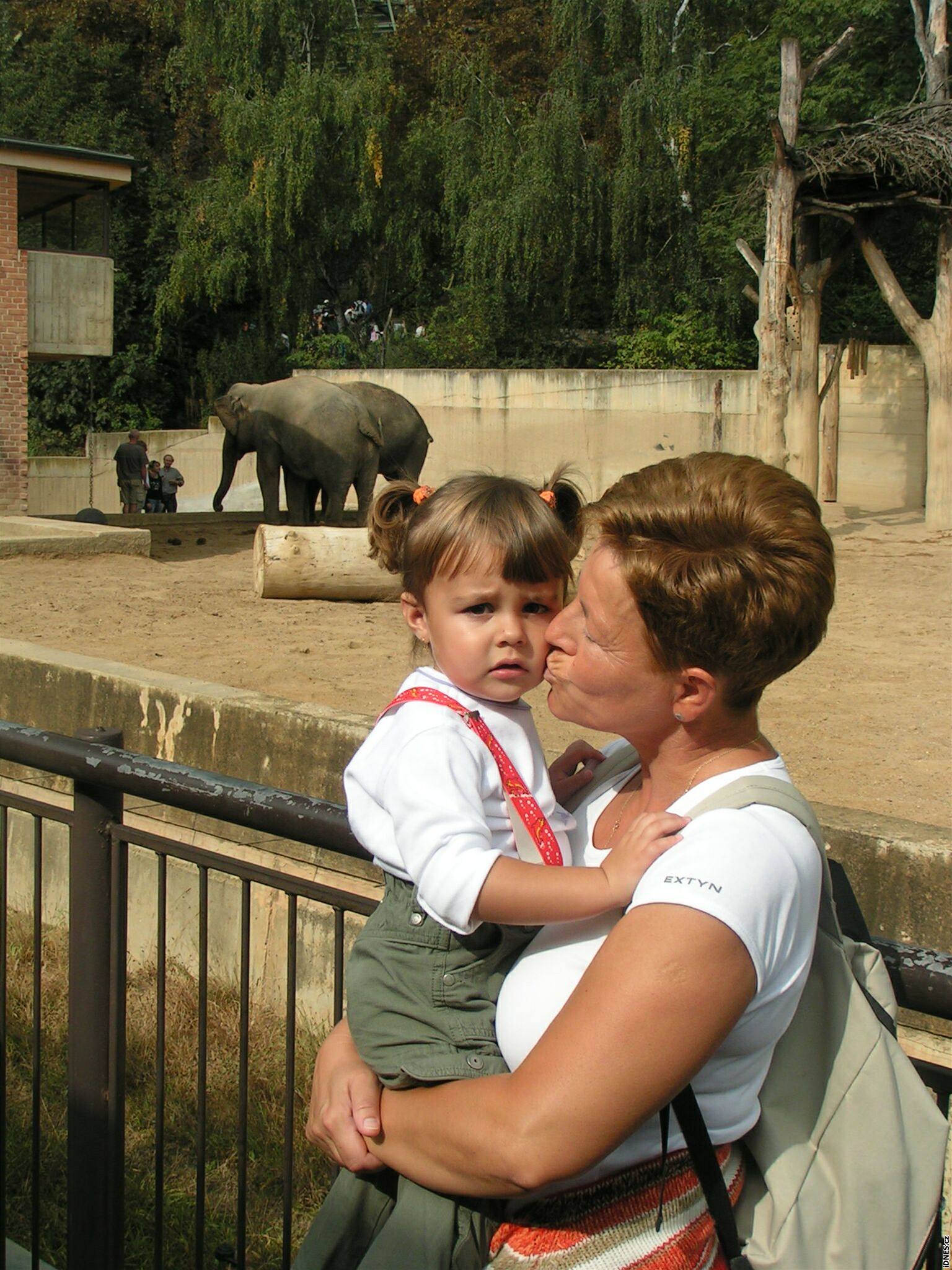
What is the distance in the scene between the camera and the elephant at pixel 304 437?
57.3ft

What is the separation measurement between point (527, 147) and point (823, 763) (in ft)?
84.8

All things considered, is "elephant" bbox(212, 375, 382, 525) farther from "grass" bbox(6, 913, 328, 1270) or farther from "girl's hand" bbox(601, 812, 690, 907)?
"girl's hand" bbox(601, 812, 690, 907)

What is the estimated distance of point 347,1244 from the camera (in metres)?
1.75

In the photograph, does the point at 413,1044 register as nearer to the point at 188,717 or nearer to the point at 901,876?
the point at 901,876

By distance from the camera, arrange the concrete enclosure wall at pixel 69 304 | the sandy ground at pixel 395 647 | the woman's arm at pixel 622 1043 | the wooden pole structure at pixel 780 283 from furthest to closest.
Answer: the concrete enclosure wall at pixel 69 304, the wooden pole structure at pixel 780 283, the sandy ground at pixel 395 647, the woman's arm at pixel 622 1043

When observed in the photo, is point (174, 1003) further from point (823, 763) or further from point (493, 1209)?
point (493, 1209)

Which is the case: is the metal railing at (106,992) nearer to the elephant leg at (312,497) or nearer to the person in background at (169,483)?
the elephant leg at (312,497)

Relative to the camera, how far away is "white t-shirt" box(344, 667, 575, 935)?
1634mm

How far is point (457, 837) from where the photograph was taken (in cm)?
165

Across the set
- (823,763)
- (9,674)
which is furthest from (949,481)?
(9,674)

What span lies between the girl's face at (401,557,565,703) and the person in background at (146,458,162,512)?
26446 mm

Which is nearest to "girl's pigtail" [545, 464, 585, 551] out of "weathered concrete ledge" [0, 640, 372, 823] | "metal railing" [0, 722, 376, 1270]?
"metal railing" [0, 722, 376, 1270]

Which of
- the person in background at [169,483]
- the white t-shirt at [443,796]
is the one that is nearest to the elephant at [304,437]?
the person in background at [169,483]

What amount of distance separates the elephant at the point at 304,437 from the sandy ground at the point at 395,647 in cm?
235
